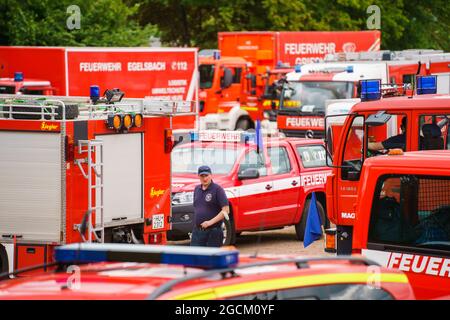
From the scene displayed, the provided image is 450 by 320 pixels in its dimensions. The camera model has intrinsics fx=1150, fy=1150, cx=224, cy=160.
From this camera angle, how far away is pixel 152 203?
1328 centimetres

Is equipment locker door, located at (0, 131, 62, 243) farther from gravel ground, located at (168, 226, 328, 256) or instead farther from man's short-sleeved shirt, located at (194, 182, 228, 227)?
gravel ground, located at (168, 226, 328, 256)

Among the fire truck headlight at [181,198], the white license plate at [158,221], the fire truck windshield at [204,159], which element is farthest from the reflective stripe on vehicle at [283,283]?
the fire truck windshield at [204,159]

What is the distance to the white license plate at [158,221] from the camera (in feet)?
43.8

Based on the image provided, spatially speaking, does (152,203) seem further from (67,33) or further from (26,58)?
(67,33)

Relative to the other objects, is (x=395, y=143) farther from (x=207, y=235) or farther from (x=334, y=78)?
(x=334, y=78)

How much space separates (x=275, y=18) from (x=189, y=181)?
2583 cm

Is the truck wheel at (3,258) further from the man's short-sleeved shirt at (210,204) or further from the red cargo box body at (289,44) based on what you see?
the red cargo box body at (289,44)

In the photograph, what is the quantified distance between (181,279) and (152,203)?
8.86 meters

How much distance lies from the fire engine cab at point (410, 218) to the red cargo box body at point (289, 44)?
2685 centimetres

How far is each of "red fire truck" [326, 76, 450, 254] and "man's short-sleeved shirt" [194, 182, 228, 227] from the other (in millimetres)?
1368

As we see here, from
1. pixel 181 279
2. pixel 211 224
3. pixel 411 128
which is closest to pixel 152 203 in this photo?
pixel 211 224

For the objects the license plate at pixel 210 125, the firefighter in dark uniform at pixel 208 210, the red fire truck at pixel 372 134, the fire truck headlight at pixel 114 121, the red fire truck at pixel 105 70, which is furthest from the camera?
the license plate at pixel 210 125

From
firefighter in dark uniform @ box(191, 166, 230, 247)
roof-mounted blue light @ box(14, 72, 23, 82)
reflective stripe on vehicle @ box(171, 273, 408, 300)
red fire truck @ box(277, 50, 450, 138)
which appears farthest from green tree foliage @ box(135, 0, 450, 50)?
reflective stripe on vehicle @ box(171, 273, 408, 300)

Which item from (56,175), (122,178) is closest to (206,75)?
(122,178)
